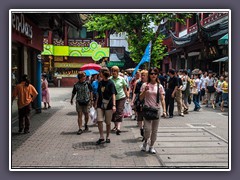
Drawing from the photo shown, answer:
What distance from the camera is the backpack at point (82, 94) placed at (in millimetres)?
8453

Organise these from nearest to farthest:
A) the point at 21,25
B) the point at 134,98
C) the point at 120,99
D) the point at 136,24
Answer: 1. the point at 120,99
2. the point at 134,98
3. the point at 21,25
4. the point at 136,24

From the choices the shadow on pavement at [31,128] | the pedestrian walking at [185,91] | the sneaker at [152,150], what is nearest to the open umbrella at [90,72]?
the shadow on pavement at [31,128]

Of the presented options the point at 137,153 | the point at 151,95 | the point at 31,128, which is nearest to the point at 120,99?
the point at 151,95

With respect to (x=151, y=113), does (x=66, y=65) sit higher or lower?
higher

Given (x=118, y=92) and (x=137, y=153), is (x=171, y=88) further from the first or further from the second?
(x=137, y=153)

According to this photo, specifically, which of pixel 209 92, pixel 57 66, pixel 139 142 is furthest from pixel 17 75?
pixel 57 66

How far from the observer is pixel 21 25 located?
9.06m

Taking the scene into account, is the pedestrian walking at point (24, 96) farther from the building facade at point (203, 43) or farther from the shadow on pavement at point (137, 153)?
the building facade at point (203, 43)

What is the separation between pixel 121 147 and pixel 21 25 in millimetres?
4480

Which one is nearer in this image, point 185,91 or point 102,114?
point 102,114

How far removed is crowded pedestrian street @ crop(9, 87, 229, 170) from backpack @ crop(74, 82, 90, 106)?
0.83 m

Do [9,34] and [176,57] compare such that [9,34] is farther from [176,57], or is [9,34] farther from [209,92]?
[176,57]

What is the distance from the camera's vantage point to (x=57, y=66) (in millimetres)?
32844

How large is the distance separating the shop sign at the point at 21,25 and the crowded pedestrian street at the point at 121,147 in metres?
2.63
